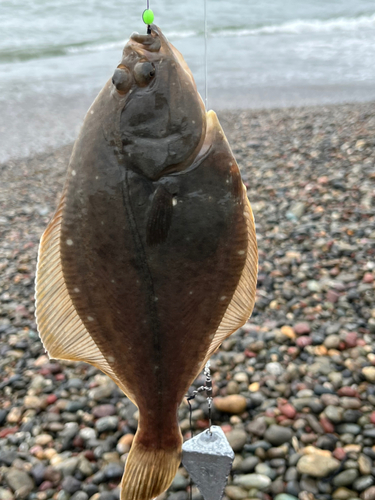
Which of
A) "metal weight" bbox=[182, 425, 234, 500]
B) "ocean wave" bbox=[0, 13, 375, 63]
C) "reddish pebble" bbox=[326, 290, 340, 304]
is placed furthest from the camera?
"ocean wave" bbox=[0, 13, 375, 63]

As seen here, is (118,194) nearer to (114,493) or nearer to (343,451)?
(114,493)

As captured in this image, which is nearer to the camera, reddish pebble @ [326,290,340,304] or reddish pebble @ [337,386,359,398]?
reddish pebble @ [337,386,359,398]

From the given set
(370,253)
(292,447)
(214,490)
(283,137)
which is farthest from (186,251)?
(283,137)

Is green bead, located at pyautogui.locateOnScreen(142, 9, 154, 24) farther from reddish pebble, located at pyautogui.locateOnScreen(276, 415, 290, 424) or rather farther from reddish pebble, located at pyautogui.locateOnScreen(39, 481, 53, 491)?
reddish pebble, located at pyautogui.locateOnScreen(39, 481, 53, 491)

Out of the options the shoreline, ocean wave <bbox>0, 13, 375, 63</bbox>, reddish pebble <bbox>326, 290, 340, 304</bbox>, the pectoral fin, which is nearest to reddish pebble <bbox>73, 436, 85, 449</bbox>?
the pectoral fin

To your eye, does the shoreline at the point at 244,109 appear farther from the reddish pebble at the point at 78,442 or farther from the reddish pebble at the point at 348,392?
the reddish pebble at the point at 348,392

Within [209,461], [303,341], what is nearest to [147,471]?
[209,461]

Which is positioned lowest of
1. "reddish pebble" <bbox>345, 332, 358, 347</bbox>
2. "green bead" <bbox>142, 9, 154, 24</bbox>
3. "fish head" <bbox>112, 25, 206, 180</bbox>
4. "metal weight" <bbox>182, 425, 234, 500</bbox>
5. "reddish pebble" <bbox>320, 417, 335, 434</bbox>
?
"reddish pebble" <bbox>320, 417, 335, 434</bbox>

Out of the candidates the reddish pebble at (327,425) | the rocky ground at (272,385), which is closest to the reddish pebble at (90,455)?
the rocky ground at (272,385)
